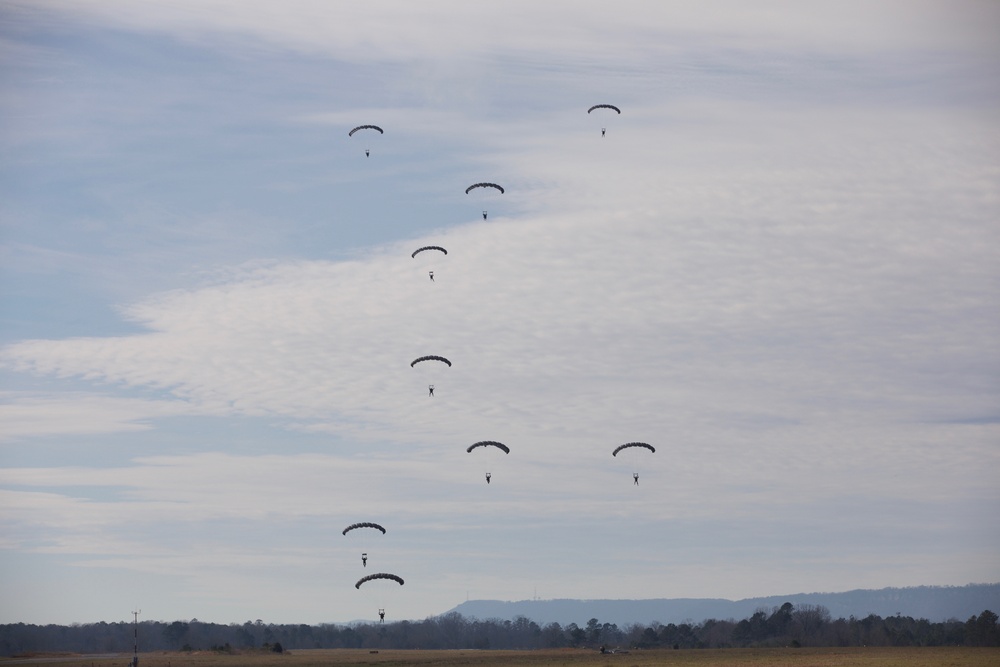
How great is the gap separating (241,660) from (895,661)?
84662 millimetres

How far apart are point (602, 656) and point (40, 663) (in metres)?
76.9

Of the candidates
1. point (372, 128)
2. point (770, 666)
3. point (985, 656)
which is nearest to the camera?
point (372, 128)

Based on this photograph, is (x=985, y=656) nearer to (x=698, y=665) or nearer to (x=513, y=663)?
(x=698, y=665)

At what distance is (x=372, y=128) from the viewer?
110250 millimetres

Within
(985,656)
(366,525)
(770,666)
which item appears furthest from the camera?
(985,656)

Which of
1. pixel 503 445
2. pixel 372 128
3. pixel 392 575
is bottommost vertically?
pixel 392 575

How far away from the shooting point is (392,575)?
101750 millimetres

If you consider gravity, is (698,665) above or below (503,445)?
below

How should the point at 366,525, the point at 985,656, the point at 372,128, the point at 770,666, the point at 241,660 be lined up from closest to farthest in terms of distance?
the point at 366,525 → the point at 372,128 → the point at 770,666 → the point at 985,656 → the point at 241,660

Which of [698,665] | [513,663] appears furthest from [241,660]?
[698,665]

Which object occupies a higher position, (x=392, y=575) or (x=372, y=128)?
(x=372, y=128)

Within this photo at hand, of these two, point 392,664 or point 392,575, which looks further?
point 392,664

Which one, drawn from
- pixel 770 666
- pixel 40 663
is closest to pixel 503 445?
pixel 770 666

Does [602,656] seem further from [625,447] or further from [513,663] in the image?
[625,447]
